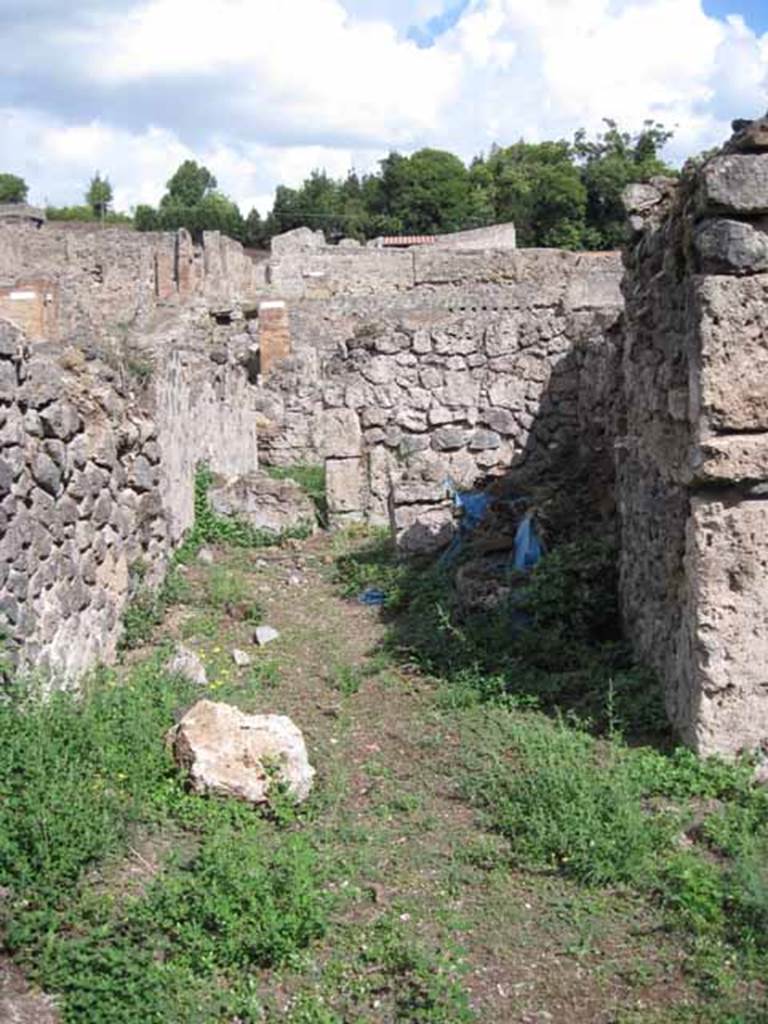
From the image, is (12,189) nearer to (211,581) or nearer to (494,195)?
(494,195)

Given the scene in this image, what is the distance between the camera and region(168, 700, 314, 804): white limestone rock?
4547 millimetres

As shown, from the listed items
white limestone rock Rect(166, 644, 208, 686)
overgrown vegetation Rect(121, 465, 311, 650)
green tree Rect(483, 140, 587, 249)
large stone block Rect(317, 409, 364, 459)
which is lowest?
white limestone rock Rect(166, 644, 208, 686)

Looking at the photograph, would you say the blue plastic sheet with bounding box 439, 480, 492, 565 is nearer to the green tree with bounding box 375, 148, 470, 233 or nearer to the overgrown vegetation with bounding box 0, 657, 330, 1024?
the overgrown vegetation with bounding box 0, 657, 330, 1024

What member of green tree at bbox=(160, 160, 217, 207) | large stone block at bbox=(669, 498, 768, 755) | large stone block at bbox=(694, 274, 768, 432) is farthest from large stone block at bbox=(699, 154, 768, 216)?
green tree at bbox=(160, 160, 217, 207)

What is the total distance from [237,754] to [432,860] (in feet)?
3.10

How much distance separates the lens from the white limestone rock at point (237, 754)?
179 inches

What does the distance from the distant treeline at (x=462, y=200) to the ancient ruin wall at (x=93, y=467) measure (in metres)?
29.1

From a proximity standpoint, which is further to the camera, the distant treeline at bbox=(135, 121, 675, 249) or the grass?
the distant treeline at bbox=(135, 121, 675, 249)

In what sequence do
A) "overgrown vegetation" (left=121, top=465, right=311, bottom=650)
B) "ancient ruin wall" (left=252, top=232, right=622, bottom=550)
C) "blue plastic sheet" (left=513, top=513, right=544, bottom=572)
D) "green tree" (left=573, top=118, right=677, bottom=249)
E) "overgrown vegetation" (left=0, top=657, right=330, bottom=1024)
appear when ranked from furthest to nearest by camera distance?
1. "green tree" (left=573, top=118, right=677, bottom=249)
2. "ancient ruin wall" (left=252, top=232, right=622, bottom=550)
3. "blue plastic sheet" (left=513, top=513, right=544, bottom=572)
4. "overgrown vegetation" (left=121, top=465, right=311, bottom=650)
5. "overgrown vegetation" (left=0, top=657, right=330, bottom=1024)

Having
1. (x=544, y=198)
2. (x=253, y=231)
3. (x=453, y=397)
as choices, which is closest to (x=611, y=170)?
(x=544, y=198)

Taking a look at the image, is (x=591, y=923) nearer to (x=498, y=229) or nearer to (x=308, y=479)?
(x=308, y=479)

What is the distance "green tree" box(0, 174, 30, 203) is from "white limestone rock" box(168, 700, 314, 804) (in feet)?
214

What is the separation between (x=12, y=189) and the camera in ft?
220

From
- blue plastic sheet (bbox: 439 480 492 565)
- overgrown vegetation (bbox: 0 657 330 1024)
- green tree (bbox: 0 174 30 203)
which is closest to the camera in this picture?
overgrown vegetation (bbox: 0 657 330 1024)
